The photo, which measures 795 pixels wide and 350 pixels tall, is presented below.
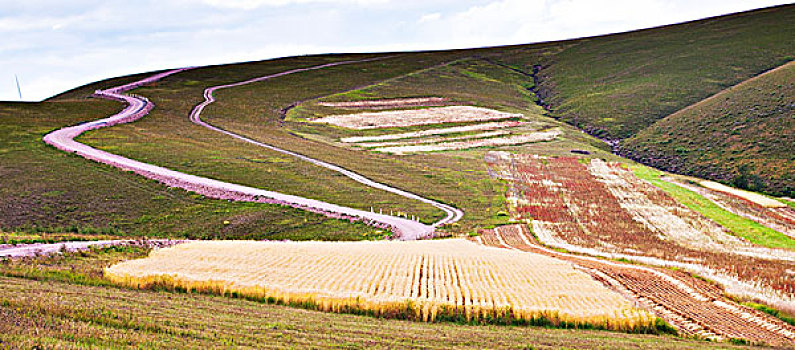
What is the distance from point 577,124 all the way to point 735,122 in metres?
29.7

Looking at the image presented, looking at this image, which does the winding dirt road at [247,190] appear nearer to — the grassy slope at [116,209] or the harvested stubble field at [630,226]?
the grassy slope at [116,209]

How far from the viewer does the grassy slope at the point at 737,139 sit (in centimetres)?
6588

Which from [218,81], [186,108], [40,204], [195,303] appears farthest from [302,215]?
[218,81]

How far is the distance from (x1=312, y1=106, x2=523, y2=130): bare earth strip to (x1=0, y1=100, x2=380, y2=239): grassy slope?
48.5m

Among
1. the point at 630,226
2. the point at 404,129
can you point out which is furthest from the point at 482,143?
the point at 630,226

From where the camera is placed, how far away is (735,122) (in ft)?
273

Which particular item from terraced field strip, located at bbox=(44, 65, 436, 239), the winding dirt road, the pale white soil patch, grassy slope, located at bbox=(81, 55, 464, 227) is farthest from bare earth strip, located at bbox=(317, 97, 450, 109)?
the pale white soil patch

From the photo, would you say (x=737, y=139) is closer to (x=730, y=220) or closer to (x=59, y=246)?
(x=730, y=220)

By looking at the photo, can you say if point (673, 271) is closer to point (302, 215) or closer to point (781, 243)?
point (781, 243)

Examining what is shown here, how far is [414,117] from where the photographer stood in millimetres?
100625

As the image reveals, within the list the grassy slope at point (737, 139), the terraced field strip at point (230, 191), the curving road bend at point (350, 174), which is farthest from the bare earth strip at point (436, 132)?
the terraced field strip at point (230, 191)

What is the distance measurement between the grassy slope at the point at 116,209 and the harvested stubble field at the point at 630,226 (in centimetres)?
1692

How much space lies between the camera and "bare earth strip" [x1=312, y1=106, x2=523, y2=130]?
9425 centimetres

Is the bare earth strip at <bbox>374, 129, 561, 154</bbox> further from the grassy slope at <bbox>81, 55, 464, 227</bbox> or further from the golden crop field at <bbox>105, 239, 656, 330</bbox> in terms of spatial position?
the golden crop field at <bbox>105, 239, 656, 330</bbox>
